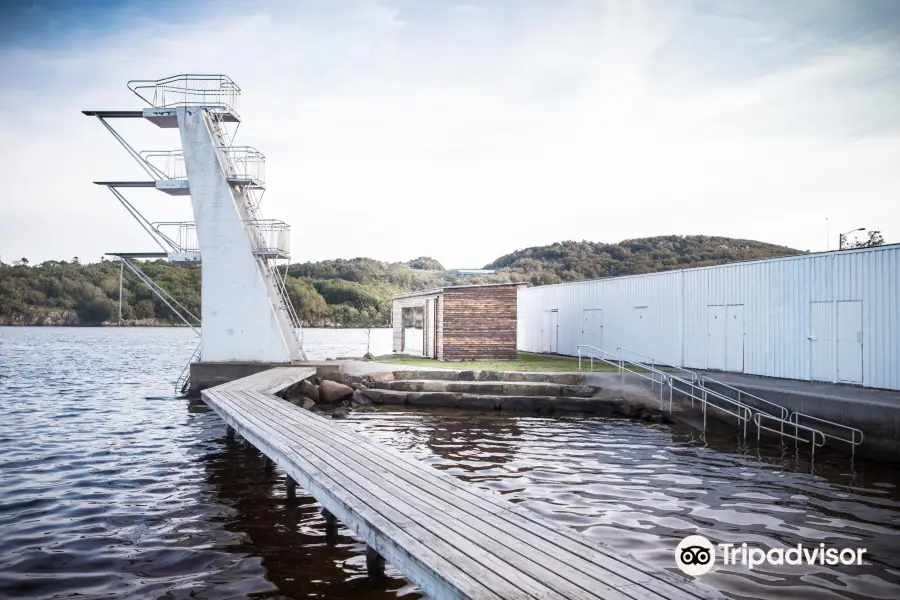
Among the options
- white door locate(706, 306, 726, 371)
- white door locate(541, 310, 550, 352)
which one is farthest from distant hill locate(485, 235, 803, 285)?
white door locate(706, 306, 726, 371)

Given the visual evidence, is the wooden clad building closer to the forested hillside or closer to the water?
the water

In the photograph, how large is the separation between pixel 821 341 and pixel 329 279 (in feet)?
342

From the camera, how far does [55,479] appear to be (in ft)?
39.4

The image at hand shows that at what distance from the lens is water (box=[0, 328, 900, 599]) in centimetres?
729

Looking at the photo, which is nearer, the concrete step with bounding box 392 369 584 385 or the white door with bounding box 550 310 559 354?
the concrete step with bounding box 392 369 584 385

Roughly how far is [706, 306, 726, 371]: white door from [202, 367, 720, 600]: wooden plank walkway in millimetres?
15496

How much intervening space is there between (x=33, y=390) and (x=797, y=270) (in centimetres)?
2736

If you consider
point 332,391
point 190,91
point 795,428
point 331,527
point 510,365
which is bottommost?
point 331,527

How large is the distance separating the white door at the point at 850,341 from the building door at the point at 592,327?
38.2 feet

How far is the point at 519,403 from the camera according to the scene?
66.9 feet

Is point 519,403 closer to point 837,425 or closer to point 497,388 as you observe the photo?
point 497,388

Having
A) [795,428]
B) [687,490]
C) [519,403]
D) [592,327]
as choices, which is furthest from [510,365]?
[687,490]

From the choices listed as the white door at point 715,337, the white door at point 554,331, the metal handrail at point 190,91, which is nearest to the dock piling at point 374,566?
the white door at point 715,337

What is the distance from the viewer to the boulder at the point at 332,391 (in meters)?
21.6
